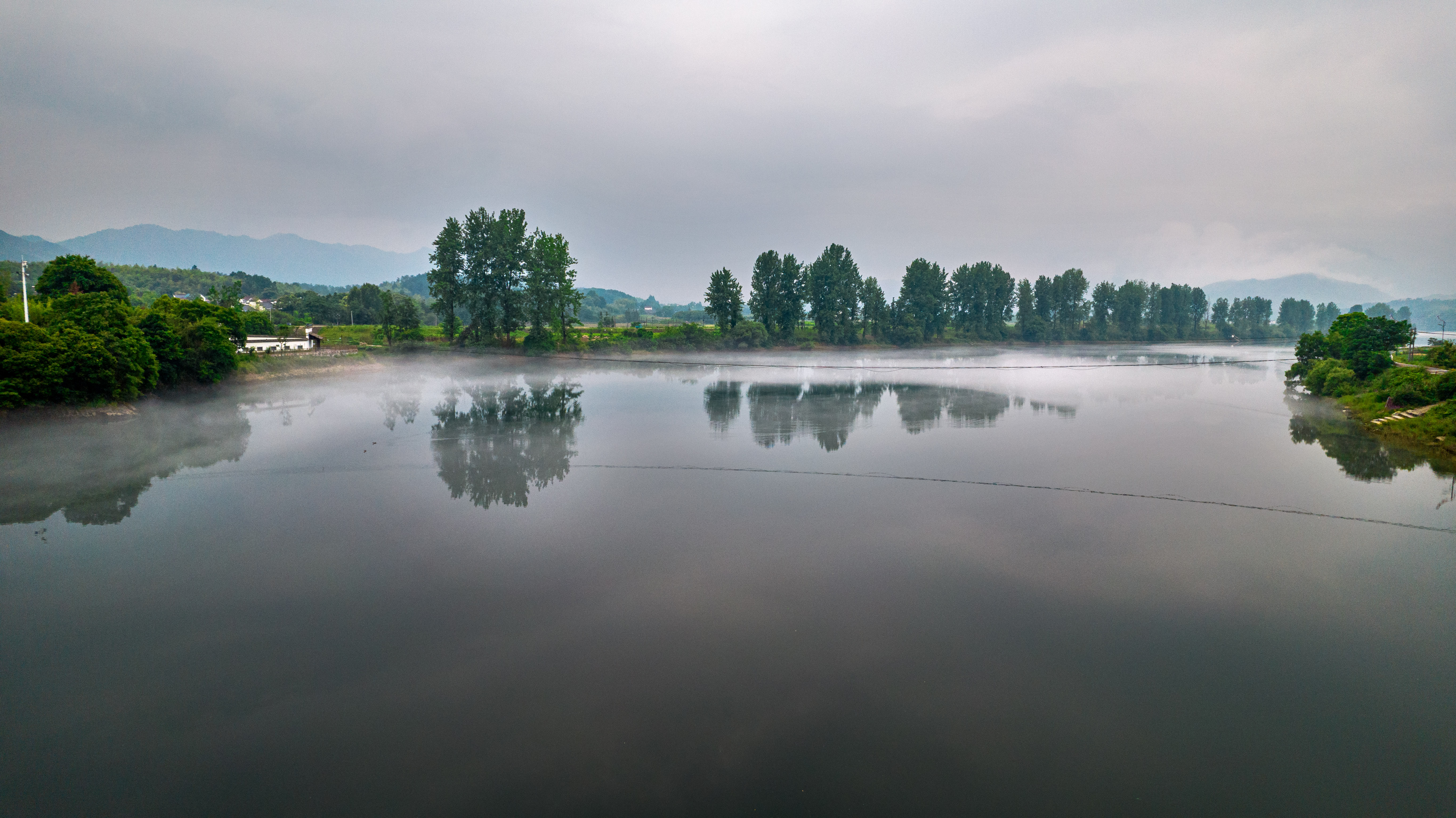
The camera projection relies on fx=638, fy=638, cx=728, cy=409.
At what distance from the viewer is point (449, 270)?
47.7 metres

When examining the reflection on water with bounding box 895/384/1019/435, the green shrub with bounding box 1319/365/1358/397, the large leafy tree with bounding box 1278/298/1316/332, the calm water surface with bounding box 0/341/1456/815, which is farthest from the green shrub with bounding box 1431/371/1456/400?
the large leafy tree with bounding box 1278/298/1316/332

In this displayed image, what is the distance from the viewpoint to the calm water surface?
560 cm

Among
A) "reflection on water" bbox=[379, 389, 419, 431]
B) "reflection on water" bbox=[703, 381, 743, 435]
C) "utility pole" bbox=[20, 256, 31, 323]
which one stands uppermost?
"utility pole" bbox=[20, 256, 31, 323]

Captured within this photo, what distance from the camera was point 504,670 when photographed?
23.3ft

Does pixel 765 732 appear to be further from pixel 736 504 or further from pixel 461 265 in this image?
pixel 461 265

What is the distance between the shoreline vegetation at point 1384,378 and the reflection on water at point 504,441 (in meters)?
26.0

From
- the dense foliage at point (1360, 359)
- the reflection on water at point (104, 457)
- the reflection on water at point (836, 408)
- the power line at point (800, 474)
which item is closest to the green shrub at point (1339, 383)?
the dense foliage at point (1360, 359)

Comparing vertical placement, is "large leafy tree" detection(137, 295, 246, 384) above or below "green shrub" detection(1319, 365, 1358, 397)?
above

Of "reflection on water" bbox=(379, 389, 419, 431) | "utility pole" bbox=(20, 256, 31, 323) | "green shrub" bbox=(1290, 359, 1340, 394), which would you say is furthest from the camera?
"green shrub" bbox=(1290, 359, 1340, 394)

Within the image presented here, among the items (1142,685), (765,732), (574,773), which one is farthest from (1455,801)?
(574,773)

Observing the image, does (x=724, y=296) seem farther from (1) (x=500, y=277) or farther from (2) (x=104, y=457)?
(2) (x=104, y=457)

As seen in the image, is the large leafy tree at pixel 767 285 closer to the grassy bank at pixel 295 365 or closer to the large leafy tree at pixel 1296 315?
the grassy bank at pixel 295 365

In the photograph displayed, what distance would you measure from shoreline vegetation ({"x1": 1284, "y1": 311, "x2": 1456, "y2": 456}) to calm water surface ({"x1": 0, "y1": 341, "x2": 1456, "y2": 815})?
6.20m

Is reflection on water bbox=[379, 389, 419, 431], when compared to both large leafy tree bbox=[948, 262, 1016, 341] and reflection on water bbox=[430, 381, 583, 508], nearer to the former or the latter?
reflection on water bbox=[430, 381, 583, 508]
